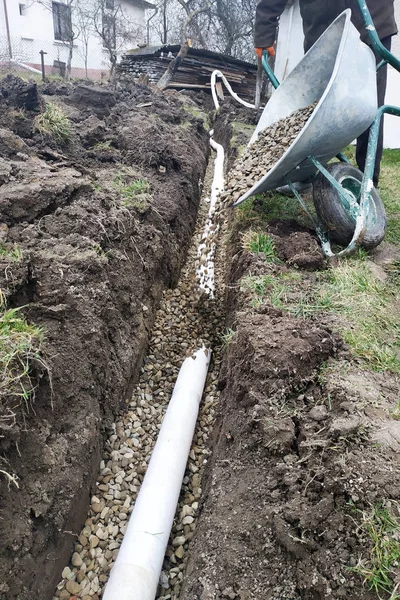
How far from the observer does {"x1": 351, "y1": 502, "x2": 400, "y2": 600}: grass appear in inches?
49.3

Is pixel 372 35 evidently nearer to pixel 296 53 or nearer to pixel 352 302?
pixel 352 302

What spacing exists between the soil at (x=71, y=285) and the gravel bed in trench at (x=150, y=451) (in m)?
0.10

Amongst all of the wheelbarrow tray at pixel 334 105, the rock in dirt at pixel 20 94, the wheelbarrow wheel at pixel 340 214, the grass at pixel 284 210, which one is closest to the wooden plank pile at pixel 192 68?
the rock in dirt at pixel 20 94

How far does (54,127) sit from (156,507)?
4117 millimetres

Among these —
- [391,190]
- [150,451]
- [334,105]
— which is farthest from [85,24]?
[150,451]

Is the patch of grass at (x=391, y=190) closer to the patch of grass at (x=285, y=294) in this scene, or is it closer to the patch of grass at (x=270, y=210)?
the patch of grass at (x=270, y=210)

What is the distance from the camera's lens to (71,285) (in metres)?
2.46

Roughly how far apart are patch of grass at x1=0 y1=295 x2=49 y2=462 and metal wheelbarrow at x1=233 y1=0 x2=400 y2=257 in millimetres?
2051

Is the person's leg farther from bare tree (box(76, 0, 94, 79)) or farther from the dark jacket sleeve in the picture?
bare tree (box(76, 0, 94, 79))

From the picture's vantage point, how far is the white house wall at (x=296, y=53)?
26.7ft

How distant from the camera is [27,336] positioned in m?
2.00

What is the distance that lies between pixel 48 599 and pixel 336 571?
1307 millimetres

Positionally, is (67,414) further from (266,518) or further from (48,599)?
(266,518)

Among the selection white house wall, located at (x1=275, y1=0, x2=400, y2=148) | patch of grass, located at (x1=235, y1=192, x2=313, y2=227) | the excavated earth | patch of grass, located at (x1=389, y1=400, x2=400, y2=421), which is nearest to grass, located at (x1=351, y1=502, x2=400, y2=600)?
the excavated earth
